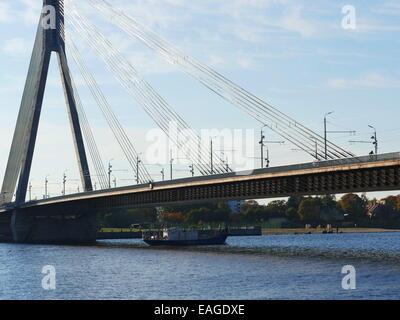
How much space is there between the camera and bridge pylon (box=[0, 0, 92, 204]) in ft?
377

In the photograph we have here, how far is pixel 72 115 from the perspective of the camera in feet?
375

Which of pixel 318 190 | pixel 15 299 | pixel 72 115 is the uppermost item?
pixel 72 115

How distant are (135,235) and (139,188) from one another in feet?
240

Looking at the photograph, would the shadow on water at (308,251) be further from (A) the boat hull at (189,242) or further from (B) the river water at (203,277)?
(A) the boat hull at (189,242)

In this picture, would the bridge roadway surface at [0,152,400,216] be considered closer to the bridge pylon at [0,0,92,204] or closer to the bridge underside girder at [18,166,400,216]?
the bridge underside girder at [18,166,400,216]

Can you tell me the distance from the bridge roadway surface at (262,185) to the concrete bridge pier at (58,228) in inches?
301

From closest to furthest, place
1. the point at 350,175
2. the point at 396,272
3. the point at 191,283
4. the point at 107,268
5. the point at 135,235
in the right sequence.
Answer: the point at 191,283, the point at 396,272, the point at 107,268, the point at 350,175, the point at 135,235

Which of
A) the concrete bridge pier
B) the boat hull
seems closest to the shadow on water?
the boat hull

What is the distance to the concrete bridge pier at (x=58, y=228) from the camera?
139875 mm

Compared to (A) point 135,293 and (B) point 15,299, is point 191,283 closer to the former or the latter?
(A) point 135,293

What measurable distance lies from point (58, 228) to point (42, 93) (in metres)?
34.7

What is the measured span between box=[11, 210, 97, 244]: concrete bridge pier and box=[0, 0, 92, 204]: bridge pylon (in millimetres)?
14681

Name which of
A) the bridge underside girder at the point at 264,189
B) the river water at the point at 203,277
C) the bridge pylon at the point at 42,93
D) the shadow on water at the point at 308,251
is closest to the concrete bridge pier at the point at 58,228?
the bridge underside girder at the point at 264,189
